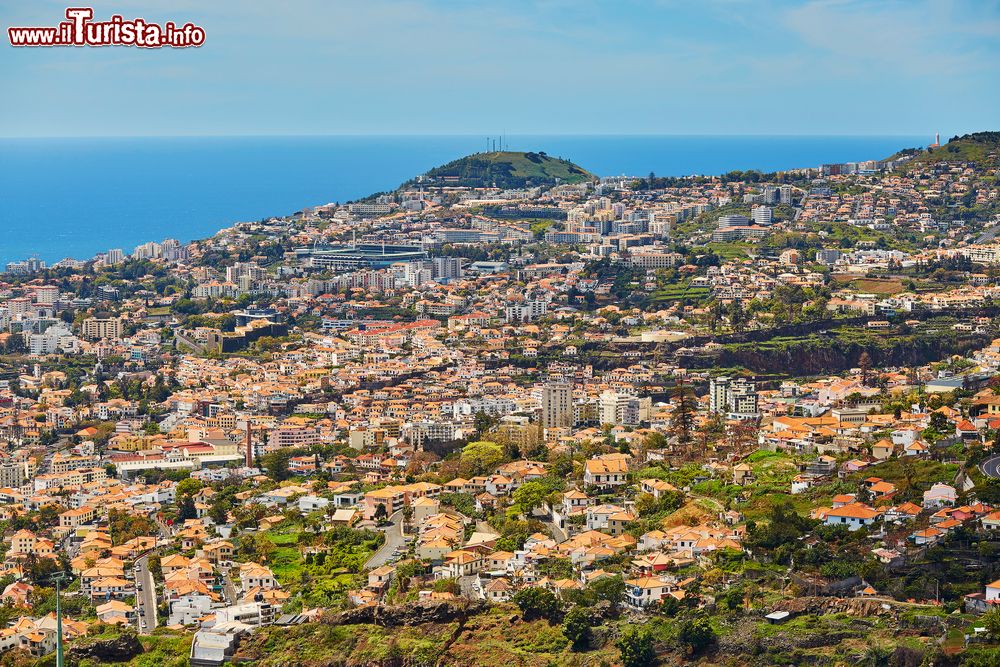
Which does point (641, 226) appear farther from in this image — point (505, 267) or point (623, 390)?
point (623, 390)

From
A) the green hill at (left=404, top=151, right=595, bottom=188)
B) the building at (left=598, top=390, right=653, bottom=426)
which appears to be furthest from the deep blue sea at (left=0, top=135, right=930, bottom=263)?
the building at (left=598, top=390, right=653, bottom=426)

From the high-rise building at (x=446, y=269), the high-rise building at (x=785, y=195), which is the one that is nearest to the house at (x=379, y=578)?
the high-rise building at (x=446, y=269)

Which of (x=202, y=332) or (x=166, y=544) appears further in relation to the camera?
(x=202, y=332)

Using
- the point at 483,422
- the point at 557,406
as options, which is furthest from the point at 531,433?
the point at 557,406

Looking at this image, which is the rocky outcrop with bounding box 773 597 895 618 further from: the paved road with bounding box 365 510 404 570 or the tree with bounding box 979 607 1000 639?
the paved road with bounding box 365 510 404 570

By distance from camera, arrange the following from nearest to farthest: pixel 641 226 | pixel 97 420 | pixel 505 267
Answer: pixel 97 420, pixel 505 267, pixel 641 226

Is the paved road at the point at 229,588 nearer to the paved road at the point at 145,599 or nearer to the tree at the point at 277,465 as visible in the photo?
the paved road at the point at 145,599

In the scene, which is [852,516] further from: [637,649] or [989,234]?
[989,234]

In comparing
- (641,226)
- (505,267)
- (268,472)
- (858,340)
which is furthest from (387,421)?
(641,226)
